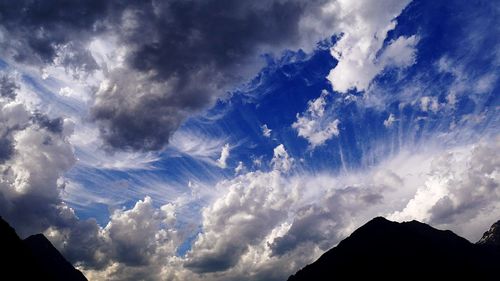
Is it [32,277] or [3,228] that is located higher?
[3,228]

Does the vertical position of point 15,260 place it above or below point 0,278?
above

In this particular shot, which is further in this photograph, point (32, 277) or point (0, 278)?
point (32, 277)

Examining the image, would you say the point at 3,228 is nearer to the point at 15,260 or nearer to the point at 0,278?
the point at 15,260

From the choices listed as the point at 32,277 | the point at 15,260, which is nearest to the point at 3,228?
the point at 15,260

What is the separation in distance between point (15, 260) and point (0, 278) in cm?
1605

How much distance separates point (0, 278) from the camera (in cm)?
13125

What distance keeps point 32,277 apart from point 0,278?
1851cm

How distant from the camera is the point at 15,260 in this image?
481 feet

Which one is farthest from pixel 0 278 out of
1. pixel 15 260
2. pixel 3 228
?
pixel 3 228

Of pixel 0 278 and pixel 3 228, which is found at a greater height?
pixel 3 228

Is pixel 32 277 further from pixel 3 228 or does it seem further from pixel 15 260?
pixel 3 228

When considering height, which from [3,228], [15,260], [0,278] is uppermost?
[3,228]

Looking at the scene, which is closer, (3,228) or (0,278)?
(0,278)

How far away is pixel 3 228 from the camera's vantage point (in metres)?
151
